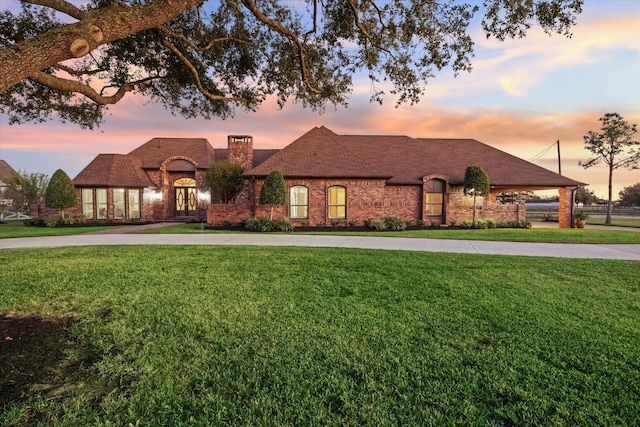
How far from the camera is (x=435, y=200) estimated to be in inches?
730

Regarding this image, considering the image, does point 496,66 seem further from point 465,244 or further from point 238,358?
point 238,358

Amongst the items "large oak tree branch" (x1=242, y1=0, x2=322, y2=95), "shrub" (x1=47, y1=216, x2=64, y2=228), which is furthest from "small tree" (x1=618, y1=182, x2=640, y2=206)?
"shrub" (x1=47, y1=216, x2=64, y2=228)

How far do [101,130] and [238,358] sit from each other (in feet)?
30.6

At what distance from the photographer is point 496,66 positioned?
40.1 feet

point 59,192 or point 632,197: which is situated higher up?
point 632,197

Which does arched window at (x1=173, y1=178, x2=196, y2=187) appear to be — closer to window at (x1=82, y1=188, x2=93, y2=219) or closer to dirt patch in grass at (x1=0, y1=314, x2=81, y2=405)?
window at (x1=82, y1=188, x2=93, y2=219)

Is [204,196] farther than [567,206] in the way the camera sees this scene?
Yes

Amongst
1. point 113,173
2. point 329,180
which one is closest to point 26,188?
point 113,173

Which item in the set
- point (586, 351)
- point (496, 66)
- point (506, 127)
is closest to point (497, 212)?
point (506, 127)

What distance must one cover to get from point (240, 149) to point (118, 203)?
8.90 meters

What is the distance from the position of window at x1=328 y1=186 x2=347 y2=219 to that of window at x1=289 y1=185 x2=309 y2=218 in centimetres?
138

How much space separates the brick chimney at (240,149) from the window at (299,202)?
4.83 metres

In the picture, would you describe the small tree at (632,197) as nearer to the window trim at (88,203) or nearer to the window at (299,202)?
the window at (299,202)

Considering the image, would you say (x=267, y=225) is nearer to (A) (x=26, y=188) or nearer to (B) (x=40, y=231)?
(B) (x=40, y=231)
